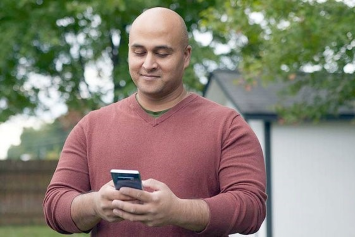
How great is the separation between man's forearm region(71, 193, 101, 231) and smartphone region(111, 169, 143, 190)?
22 cm

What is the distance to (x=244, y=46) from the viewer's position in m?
19.5

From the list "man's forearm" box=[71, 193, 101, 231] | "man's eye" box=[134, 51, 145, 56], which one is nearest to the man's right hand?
"man's forearm" box=[71, 193, 101, 231]

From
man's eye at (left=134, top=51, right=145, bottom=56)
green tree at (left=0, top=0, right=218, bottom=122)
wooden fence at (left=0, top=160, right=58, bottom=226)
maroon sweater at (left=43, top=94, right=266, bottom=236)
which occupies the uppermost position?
green tree at (left=0, top=0, right=218, bottom=122)

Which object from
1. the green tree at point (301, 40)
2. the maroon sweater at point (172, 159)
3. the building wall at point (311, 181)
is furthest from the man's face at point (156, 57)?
the building wall at point (311, 181)

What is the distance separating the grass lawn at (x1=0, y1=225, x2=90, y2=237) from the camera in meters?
17.7

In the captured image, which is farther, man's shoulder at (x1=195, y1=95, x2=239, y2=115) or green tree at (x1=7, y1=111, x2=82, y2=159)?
green tree at (x1=7, y1=111, x2=82, y2=159)

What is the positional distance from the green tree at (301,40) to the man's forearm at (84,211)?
7.74 m

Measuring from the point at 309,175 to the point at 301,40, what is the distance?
4569 mm

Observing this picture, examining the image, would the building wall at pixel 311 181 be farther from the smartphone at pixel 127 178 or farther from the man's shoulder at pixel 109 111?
the smartphone at pixel 127 178

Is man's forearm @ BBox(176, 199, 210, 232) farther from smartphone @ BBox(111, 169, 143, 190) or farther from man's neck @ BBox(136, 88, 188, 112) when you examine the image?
man's neck @ BBox(136, 88, 188, 112)

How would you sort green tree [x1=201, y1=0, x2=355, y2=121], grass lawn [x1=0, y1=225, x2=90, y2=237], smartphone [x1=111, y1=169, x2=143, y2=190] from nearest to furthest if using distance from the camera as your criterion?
smartphone [x1=111, y1=169, x2=143, y2=190], green tree [x1=201, y1=0, x2=355, y2=121], grass lawn [x1=0, y1=225, x2=90, y2=237]

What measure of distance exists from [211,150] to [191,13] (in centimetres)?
1840

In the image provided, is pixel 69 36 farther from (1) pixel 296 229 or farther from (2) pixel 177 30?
(2) pixel 177 30

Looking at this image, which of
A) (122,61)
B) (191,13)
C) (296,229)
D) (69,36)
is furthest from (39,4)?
(296,229)
